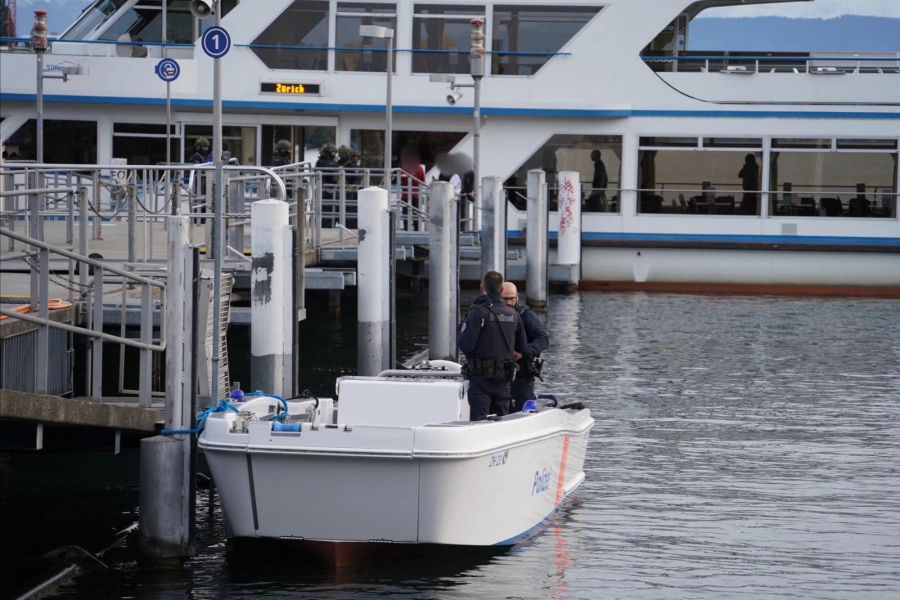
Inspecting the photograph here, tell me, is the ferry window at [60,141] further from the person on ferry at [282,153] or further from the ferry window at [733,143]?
the ferry window at [733,143]

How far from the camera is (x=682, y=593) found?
10727 millimetres

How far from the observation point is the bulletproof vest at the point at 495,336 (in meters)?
12.8

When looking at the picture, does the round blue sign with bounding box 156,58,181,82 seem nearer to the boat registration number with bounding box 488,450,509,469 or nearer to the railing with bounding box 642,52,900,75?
the railing with bounding box 642,52,900,75

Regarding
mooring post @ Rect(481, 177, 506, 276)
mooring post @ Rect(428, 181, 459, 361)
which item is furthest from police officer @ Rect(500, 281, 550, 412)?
mooring post @ Rect(481, 177, 506, 276)

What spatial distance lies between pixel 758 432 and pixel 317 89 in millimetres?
17021

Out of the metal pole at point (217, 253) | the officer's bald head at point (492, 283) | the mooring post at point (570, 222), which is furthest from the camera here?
the mooring post at point (570, 222)

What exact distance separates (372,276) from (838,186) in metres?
17.2

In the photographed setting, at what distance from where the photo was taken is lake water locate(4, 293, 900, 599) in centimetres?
1095

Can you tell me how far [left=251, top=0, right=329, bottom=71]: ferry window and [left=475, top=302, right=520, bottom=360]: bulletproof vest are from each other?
19830 mm

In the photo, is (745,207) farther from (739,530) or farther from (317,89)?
(739,530)

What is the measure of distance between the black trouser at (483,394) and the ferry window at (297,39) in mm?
19962

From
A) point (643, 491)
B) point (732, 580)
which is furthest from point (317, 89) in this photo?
point (732, 580)

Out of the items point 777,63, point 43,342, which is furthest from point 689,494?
point 777,63

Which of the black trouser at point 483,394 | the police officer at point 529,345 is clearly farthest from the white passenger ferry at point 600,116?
the black trouser at point 483,394
